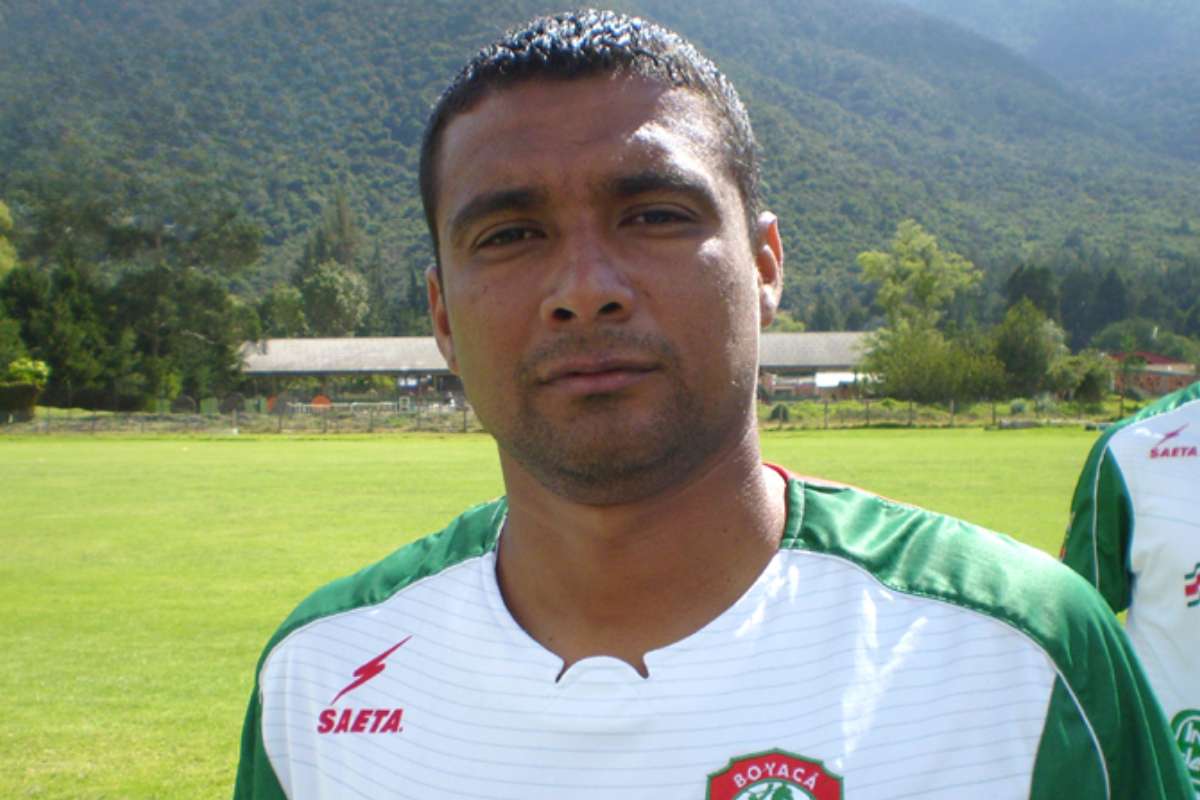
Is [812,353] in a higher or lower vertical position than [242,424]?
higher

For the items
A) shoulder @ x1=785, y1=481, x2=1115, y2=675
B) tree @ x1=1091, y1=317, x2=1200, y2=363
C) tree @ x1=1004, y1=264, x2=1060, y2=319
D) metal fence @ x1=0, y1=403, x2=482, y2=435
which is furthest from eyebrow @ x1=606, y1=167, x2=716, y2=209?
tree @ x1=1091, y1=317, x2=1200, y2=363

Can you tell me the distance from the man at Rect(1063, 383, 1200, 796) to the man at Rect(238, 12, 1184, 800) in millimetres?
1567

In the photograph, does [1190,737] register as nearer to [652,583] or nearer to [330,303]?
[652,583]

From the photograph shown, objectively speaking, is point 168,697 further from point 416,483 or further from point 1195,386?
point 416,483

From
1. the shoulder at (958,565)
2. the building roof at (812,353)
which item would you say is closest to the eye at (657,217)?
the shoulder at (958,565)

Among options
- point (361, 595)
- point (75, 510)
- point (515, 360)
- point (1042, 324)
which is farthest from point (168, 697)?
point (1042, 324)

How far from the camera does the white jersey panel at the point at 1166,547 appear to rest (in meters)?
3.16

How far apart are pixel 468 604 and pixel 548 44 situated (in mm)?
966

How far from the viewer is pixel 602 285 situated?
1771 mm

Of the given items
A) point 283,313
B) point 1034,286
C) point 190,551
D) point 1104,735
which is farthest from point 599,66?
point 1034,286

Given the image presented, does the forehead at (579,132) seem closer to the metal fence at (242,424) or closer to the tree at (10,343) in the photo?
the metal fence at (242,424)

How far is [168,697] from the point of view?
821 cm

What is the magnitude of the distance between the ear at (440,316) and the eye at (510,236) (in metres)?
0.24

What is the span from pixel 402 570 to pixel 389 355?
82.7 m
